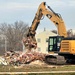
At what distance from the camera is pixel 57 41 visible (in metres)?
33.8

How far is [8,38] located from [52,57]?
8480 centimetres

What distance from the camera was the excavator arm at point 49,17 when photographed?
35.3 meters

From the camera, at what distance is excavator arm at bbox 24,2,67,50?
35281 mm

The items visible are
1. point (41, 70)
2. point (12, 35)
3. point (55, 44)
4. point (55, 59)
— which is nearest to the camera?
point (41, 70)

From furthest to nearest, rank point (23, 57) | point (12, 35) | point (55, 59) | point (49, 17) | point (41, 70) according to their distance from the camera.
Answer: point (12, 35) → point (49, 17) → point (23, 57) → point (55, 59) → point (41, 70)

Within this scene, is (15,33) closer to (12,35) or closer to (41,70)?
(12,35)

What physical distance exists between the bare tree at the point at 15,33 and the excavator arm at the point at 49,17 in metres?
70.9

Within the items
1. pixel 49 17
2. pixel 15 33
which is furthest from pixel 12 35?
pixel 49 17

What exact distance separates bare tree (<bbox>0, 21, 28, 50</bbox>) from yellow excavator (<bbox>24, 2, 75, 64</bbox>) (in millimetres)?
71311

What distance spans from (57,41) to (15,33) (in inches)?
3335

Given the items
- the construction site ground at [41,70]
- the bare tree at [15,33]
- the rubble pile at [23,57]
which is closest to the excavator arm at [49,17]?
the rubble pile at [23,57]

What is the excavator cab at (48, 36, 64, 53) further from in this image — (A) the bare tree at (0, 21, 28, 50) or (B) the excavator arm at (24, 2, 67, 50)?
(A) the bare tree at (0, 21, 28, 50)

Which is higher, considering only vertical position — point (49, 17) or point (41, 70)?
point (49, 17)

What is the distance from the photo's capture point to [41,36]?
387ft
